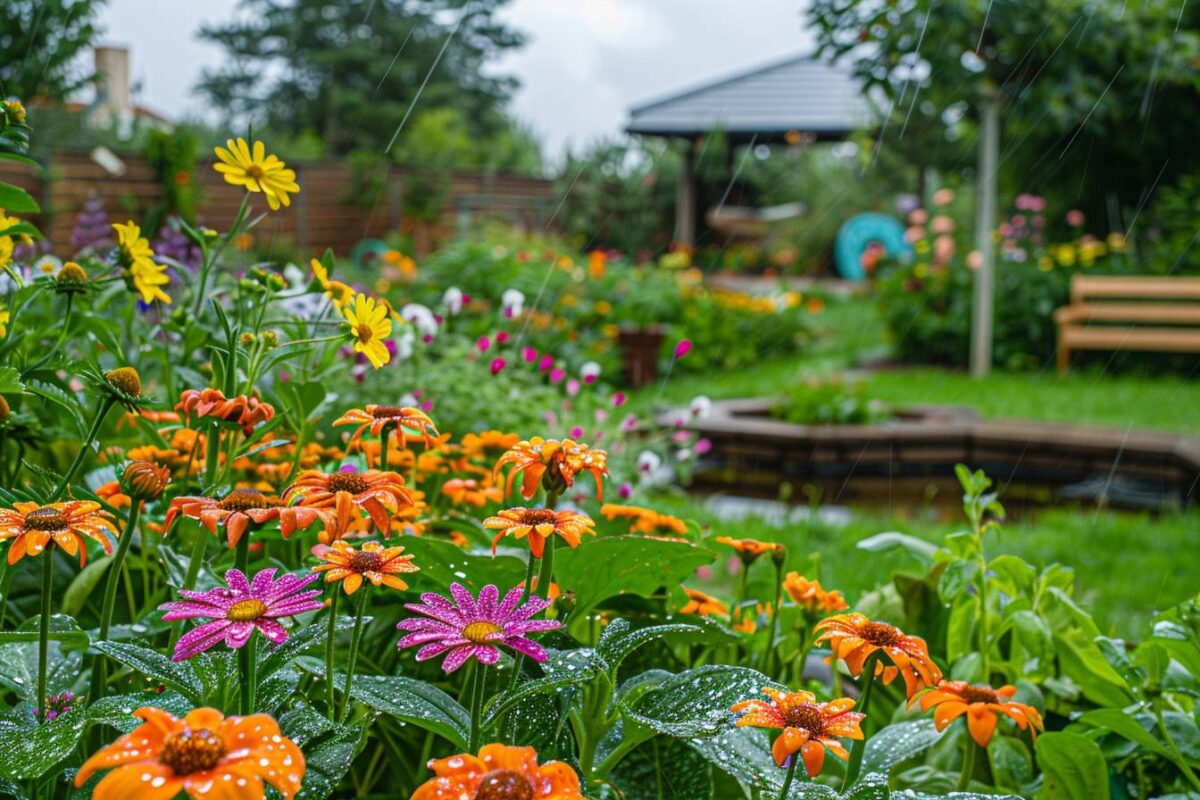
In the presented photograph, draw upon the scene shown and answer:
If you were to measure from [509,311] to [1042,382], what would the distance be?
4.85 metres

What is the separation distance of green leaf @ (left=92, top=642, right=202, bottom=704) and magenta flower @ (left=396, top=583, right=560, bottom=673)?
0.55ft

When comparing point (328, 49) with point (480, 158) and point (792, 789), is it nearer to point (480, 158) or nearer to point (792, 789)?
point (480, 158)

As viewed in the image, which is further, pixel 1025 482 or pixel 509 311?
pixel 1025 482

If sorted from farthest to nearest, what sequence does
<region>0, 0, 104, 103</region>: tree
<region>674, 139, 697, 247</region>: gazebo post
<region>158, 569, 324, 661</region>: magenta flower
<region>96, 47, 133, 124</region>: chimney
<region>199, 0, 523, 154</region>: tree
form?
<region>199, 0, 523, 154</region>: tree
<region>96, 47, 133, 124</region>: chimney
<region>674, 139, 697, 247</region>: gazebo post
<region>0, 0, 104, 103</region>: tree
<region>158, 569, 324, 661</region>: magenta flower

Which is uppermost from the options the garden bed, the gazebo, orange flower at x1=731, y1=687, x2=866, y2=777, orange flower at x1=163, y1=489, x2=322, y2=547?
the gazebo

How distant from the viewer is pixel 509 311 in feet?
9.86

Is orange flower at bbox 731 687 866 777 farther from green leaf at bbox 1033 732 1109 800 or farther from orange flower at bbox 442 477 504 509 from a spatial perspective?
orange flower at bbox 442 477 504 509

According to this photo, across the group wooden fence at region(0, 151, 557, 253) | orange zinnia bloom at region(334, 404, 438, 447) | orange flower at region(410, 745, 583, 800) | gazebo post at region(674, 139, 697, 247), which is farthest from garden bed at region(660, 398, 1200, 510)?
gazebo post at region(674, 139, 697, 247)

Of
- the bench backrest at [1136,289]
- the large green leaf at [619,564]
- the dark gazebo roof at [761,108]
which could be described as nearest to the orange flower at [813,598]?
the large green leaf at [619,564]

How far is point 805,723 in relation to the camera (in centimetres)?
75

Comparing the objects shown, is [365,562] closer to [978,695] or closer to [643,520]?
[978,695]

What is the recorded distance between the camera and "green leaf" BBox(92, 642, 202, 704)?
772 mm

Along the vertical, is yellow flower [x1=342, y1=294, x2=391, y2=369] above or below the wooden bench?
above

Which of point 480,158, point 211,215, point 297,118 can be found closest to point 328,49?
point 297,118
